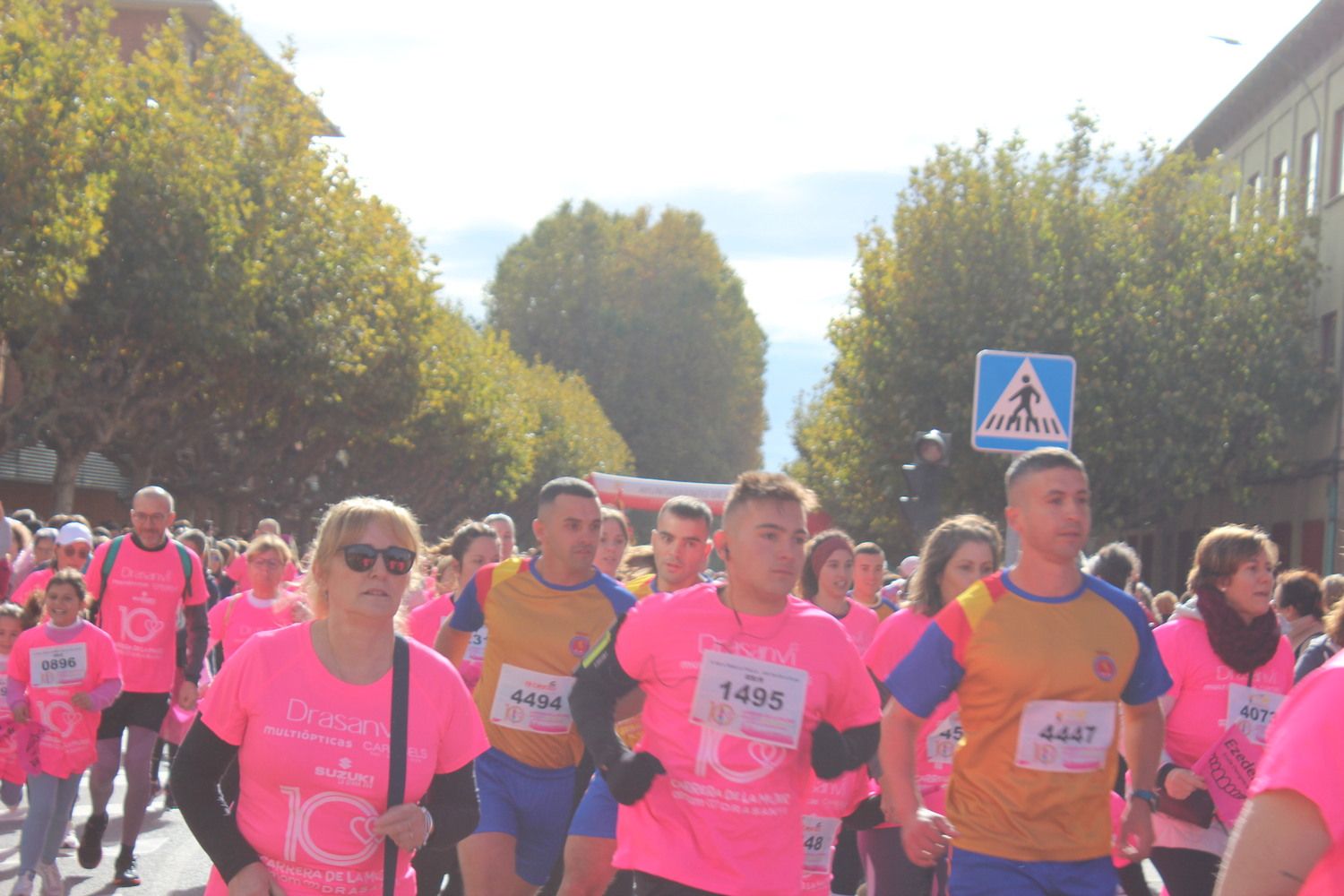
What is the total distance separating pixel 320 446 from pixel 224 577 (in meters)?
27.5

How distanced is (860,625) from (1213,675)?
2.49 meters

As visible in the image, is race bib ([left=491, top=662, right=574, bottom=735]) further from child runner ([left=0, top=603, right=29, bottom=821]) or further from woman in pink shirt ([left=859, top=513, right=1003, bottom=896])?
child runner ([left=0, top=603, right=29, bottom=821])

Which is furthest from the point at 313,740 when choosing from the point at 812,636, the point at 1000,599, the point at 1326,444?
the point at 1326,444

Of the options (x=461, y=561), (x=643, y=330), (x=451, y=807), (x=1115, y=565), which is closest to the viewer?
(x=451, y=807)

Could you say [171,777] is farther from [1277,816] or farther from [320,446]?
[320,446]

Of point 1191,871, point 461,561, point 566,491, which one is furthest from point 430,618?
point 1191,871

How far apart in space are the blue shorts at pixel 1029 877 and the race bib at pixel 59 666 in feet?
18.8

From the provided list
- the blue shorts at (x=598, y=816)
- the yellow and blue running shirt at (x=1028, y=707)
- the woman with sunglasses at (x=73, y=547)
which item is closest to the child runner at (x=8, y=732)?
the woman with sunglasses at (x=73, y=547)

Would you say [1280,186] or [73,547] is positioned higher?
[1280,186]

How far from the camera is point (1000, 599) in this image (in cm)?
512

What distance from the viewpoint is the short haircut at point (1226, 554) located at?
6547mm

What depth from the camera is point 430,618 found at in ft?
32.0

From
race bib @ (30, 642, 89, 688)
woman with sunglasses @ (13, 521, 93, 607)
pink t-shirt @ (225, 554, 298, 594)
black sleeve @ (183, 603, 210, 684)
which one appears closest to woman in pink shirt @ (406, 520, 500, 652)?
black sleeve @ (183, 603, 210, 684)

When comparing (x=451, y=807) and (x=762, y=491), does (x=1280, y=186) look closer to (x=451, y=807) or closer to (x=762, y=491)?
(x=762, y=491)
